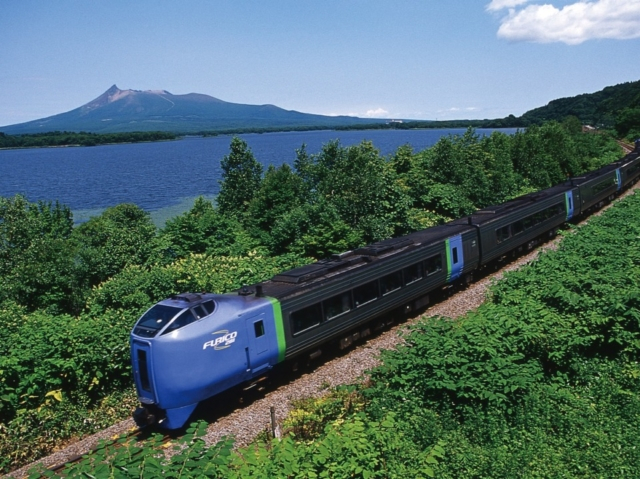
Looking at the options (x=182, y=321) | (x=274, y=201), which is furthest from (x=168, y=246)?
(x=182, y=321)

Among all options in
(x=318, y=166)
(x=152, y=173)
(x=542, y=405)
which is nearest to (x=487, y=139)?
(x=318, y=166)

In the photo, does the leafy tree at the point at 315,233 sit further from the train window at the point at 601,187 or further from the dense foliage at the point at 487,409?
the train window at the point at 601,187

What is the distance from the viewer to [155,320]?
11102 millimetres

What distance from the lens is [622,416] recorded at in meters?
8.84

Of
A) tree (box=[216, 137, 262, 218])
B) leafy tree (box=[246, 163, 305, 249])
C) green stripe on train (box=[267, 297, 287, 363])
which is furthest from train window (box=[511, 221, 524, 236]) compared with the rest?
tree (box=[216, 137, 262, 218])

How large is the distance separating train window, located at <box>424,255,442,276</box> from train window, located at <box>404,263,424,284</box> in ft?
1.23

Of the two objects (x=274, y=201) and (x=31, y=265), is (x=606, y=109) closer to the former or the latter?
(x=274, y=201)

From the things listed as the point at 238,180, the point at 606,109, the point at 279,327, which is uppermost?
the point at 606,109

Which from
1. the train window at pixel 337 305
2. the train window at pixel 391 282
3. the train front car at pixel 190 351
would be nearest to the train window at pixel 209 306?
the train front car at pixel 190 351

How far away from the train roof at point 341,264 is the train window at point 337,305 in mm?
533

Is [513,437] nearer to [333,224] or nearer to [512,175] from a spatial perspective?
[333,224]

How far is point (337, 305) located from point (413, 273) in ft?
12.5

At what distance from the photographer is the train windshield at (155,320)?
1088 cm

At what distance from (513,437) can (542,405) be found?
3.75 ft
